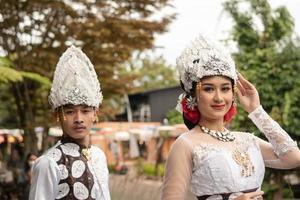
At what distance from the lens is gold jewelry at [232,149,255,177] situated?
2.82 m

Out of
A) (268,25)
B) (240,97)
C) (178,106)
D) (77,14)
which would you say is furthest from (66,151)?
(268,25)

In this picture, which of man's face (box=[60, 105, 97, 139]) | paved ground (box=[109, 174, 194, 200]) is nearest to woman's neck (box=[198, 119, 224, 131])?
man's face (box=[60, 105, 97, 139])

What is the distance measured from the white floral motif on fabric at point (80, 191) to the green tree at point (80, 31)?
23.5ft

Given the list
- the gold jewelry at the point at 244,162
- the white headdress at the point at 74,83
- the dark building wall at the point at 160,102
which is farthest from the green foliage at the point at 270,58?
the dark building wall at the point at 160,102

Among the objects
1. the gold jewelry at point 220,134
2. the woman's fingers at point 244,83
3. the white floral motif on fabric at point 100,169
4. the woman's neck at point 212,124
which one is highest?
the woman's fingers at point 244,83

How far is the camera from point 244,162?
2.85 meters

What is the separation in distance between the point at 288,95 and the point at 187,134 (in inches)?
312

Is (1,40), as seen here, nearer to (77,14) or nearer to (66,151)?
(77,14)

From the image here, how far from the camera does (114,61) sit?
11453 millimetres

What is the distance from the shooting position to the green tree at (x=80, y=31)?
10.8m

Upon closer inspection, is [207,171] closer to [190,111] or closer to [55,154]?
[190,111]

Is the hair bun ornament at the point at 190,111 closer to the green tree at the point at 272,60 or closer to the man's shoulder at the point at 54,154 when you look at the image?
the man's shoulder at the point at 54,154

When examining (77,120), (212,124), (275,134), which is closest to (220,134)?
(212,124)

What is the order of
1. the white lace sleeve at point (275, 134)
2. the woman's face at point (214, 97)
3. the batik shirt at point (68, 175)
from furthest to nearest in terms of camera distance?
the batik shirt at point (68, 175)
the white lace sleeve at point (275, 134)
the woman's face at point (214, 97)
